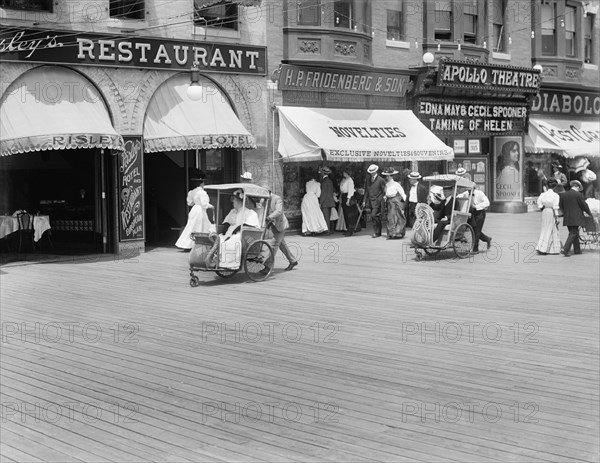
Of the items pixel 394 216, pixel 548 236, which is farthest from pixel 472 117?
pixel 548 236

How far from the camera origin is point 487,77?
30.0 meters

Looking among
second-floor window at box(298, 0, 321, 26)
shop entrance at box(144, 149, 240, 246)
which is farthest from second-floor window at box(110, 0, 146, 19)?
second-floor window at box(298, 0, 321, 26)

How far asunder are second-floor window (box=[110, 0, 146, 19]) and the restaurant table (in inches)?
191

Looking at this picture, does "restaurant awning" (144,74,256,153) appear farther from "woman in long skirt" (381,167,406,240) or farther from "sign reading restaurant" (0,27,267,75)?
"woman in long skirt" (381,167,406,240)

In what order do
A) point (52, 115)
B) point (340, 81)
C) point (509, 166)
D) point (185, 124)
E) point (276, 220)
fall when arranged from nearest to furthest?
1. point (276, 220)
2. point (52, 115)
3. point (185, 124)
4. point (340, 81)
5. point (509, 166)

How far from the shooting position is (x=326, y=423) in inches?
290

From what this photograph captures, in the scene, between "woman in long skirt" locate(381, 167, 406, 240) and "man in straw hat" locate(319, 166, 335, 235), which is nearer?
"woman in long skirt" locate(381, 167, 406, 240)

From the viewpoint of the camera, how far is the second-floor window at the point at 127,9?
21.0 meters

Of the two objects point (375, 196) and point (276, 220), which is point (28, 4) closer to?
point (276, 220)

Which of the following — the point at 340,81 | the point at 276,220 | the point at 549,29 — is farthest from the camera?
the point at 549,29

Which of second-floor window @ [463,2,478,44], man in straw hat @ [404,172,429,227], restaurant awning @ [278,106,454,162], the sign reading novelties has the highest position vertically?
second-floor window @ [463,2,478,44]

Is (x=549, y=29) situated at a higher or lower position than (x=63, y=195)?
higher

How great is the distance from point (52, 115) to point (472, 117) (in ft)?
54.7

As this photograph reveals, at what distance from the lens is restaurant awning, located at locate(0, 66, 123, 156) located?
18188mm
